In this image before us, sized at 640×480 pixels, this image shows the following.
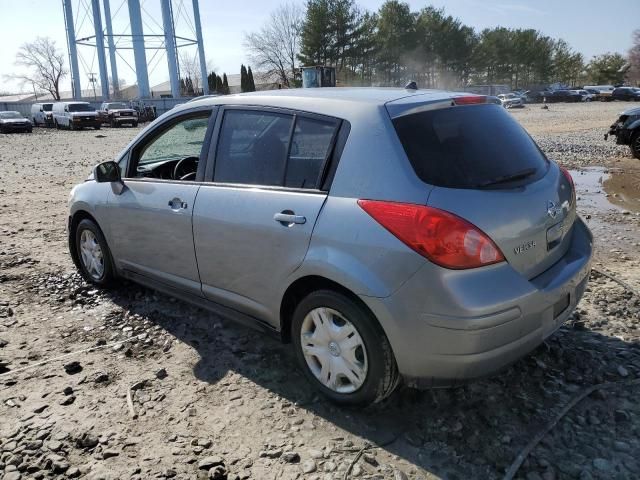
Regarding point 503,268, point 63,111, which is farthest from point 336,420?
point 63,111

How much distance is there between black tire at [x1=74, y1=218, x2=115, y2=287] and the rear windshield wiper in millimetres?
3307

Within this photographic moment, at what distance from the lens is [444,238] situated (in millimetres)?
2451

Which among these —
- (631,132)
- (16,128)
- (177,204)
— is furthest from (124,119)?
(177,204)

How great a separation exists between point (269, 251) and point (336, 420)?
3.29 ft

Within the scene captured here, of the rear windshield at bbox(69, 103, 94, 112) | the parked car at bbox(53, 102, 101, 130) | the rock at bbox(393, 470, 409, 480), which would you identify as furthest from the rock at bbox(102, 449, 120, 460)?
the rear windshield at bbox(69, 103, 94, 112)

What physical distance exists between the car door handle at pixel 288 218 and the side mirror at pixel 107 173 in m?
1.91

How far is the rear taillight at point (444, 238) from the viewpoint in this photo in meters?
2.45

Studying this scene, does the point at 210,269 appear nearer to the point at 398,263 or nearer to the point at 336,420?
the point at 336,420

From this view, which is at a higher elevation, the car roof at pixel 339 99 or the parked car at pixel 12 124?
the parked car at pixel 12 124

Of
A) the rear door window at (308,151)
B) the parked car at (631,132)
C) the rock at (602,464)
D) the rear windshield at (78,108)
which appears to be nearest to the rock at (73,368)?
the rear door window at (308,151)

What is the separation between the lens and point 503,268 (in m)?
2.55

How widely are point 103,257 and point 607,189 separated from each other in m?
7.87

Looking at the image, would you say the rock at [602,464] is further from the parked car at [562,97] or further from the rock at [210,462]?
the parked car at [562,97]

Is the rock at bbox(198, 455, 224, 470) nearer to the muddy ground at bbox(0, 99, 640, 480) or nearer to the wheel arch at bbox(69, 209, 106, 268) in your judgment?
the muddy ground at bbox(0, 99, 640, 480)
